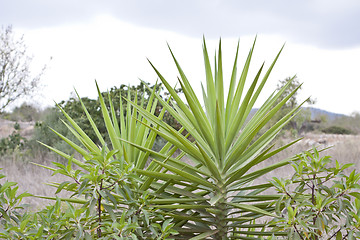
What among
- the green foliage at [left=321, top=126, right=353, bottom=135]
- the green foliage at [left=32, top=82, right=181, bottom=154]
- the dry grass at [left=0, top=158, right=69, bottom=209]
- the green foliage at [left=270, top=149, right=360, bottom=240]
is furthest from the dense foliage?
the green foliage at [left=321, top=126, right=353, bottom=135]

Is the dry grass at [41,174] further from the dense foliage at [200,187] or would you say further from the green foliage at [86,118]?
the dense foliage at [200,187]

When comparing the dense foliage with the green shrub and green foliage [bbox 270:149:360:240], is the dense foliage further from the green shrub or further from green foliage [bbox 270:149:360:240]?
the green shrub

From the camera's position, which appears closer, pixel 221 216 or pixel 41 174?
pixel 221 216

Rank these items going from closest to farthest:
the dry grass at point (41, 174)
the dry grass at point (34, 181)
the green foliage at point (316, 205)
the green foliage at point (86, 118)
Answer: the green foliage at point (316, 205), the dry grass at point (34, 181), the dry grass at point (41, 174), the green foliage at point (86, 118)

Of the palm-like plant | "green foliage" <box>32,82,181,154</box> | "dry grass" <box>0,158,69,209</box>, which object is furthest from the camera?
"green foliage" <box>32,82,181,154</box>

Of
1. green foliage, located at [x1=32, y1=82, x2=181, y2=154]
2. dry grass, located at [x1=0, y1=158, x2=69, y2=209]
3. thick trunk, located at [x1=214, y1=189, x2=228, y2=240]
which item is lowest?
dry grass, located at [x1=0, y1=158, x2=69, y2=209]

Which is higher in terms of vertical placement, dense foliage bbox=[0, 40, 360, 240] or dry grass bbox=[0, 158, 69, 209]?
dense foliage bbox=[0, 40, 360, 240]

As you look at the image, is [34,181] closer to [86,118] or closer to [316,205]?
[86,118]

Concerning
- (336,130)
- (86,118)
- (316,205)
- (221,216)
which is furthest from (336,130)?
(316,205)

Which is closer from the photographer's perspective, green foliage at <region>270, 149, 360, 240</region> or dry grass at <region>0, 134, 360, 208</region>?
green foliage at <region>270, 149, 360, 240</region>

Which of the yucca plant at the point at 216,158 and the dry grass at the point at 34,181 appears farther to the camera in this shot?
the dry grass at the point at 34,181

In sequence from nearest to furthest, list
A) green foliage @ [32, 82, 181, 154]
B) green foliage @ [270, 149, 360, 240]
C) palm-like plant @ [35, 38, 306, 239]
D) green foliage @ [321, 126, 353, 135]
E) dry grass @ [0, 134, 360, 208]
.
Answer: green foliage @ [270, 149, 360, 240], palm-like plant @ [35, 38, 306, 239], dry grass @ [0, 134, 360, 208], green foliage @ [32, 82, 181, 154], green foliage @ [321, 126, 353, 135]

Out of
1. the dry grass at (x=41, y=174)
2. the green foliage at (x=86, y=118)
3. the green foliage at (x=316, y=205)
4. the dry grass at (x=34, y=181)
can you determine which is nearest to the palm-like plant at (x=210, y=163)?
the green foliage at (x=316, y=205)

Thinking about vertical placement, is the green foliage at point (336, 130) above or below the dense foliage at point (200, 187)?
above
